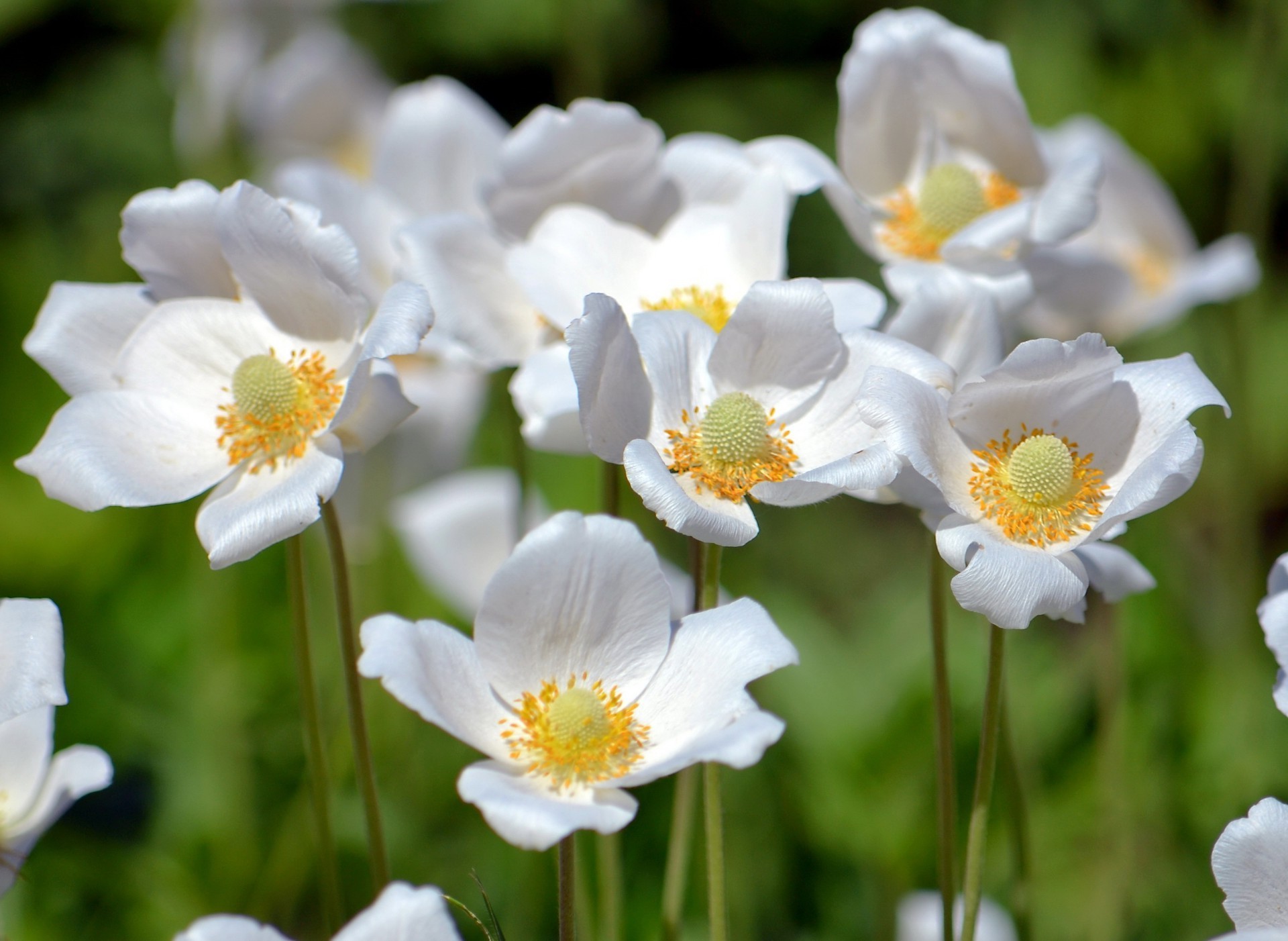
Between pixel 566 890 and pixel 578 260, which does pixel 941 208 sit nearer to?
pixel 578 260

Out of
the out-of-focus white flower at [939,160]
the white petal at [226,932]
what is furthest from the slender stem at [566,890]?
the out-of-focus white flower at [939,160]

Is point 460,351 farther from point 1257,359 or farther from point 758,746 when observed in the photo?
point 1257,359

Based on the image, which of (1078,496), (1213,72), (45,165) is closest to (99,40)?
(45,165)

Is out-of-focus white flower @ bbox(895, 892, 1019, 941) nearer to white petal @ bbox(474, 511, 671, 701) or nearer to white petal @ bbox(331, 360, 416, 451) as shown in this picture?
white petal @ bbox(474, 511, 671, 701)

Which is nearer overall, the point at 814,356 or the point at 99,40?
the point at 814,356

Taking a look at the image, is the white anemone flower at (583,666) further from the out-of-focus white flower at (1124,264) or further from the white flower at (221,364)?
the out-of-focus white flower at (1124,264)

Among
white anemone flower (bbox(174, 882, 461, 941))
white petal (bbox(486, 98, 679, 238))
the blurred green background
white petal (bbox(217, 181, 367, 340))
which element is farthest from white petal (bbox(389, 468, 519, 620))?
white anemone flower (bbox(174, 882, 461, 941))
